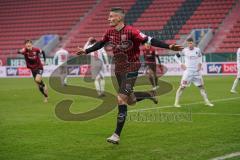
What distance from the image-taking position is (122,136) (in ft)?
37.1

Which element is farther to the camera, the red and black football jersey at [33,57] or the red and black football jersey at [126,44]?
the red and black football jersey at [33,57]

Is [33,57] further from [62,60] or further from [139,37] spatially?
[62,60]

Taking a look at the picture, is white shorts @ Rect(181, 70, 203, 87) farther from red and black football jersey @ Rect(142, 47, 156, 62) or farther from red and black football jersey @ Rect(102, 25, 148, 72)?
red and black football jersey @ Rect(142, 47, 156, 62)

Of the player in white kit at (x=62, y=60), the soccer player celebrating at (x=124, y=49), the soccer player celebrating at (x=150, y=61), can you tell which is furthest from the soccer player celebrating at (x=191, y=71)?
the player in white kit at (x=62, y=60)

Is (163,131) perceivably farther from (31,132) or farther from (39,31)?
(39,31)

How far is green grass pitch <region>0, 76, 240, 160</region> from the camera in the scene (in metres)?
9.19

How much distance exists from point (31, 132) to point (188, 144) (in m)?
3.79

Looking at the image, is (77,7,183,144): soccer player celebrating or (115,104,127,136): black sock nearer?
(115,104,127,136): black sock

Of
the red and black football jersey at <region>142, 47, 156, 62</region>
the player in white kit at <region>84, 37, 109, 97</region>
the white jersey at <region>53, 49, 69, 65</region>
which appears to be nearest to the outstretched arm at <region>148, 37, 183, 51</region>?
the player in white kit at <region>84, 37, 109, 97</region>

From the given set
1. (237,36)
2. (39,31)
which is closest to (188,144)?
(237,36)

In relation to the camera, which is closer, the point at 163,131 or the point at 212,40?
the point at 163,131

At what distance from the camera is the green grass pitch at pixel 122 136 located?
9188 mm

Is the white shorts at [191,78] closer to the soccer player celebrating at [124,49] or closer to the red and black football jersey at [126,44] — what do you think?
the soccer player celebrating at [124,49]

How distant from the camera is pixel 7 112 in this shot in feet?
55.6
